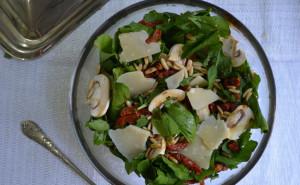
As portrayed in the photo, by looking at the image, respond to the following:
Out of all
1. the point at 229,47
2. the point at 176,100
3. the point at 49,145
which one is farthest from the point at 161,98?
the point at 49,145

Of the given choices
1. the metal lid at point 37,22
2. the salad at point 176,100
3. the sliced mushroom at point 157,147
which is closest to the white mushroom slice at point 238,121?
the salad at point 176,100

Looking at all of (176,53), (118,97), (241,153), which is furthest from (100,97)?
(241,153)

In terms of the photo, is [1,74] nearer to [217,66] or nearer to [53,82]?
[53,82]

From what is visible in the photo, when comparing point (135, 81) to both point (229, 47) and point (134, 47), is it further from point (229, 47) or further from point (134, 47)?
point (229, 47)

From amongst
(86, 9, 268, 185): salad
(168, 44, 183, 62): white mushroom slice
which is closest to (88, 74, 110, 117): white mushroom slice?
(86, 9, 268, 185): salad

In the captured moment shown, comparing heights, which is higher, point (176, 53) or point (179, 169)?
Answer: point (176, 53)

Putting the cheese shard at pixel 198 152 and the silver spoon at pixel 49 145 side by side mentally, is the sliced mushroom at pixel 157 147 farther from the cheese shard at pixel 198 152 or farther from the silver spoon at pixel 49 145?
the silver spoon at pixel 49 145

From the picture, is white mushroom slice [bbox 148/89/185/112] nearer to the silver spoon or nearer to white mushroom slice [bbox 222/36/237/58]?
white mushroom slice [bbox 222/36/237/58]

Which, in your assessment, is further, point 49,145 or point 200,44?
point 49,145

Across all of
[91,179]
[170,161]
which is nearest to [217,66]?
[170,161]
